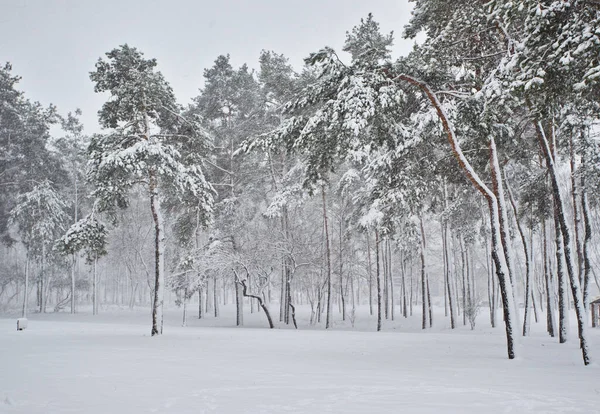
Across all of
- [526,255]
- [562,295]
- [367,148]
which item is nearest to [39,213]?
[367,148]

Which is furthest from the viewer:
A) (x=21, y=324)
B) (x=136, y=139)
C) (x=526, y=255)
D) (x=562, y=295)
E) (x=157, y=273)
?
(x=21, y=324)

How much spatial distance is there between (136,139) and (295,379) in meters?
12.8

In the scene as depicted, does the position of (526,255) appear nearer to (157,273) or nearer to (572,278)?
(572,278)

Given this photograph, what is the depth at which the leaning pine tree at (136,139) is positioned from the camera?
15234mm

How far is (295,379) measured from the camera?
721cm

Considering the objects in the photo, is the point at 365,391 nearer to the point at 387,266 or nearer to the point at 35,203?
the point at 387,266

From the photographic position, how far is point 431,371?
8.09 m

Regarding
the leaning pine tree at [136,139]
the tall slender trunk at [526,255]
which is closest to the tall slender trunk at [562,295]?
the tall slender trunk at [526,255]

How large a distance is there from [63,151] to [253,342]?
1190 inches

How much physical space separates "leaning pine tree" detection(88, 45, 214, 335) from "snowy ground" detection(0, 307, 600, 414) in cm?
599

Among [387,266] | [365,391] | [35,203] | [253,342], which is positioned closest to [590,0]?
[365,391]

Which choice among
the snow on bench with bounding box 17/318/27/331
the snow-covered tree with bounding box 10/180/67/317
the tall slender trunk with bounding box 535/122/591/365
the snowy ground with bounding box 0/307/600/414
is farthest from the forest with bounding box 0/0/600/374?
the snow on bench with bounding box 17/318/27/331

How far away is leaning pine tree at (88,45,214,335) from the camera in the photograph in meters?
15.2

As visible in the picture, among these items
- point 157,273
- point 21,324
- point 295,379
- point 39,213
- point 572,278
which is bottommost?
point 21,324
